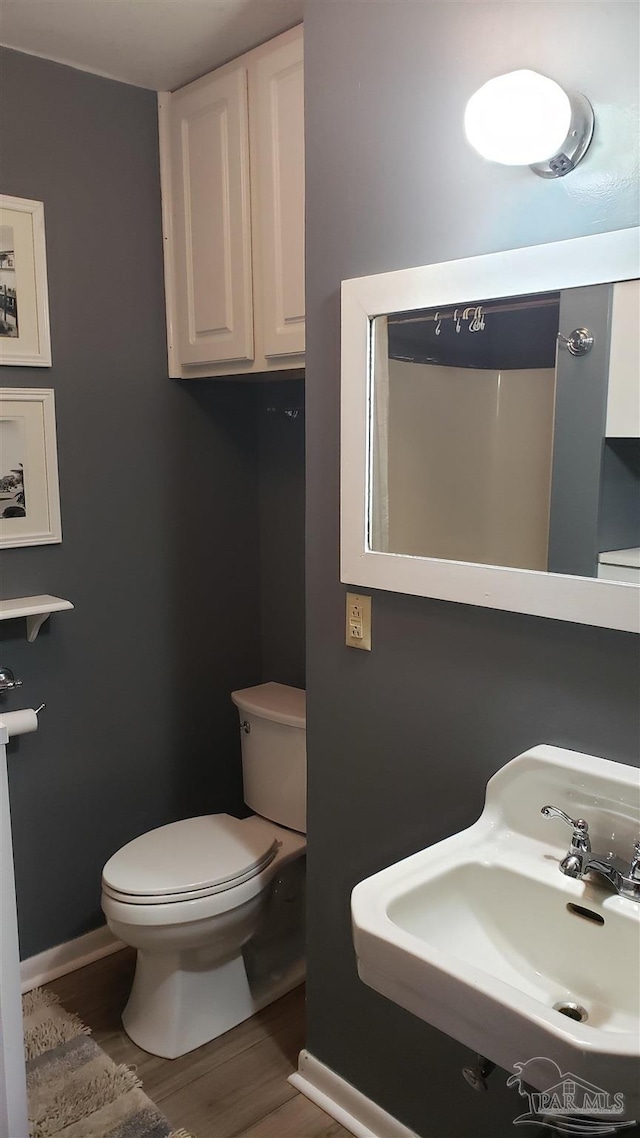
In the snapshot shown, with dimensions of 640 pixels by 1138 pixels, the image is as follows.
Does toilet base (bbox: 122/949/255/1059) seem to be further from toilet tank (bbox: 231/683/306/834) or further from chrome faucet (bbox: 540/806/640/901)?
chrome faucet (bbox: 540/806/640/901)

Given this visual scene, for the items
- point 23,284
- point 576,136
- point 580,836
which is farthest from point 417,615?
point 23,284

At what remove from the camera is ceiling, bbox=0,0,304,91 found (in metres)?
1.82

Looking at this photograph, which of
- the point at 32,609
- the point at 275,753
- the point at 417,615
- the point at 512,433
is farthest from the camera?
the point at 275,753

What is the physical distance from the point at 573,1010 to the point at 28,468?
5.62 feet

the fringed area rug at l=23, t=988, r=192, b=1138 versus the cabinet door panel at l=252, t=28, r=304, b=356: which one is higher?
the cabinet door panel at l=252, t=28, r=304, b=356

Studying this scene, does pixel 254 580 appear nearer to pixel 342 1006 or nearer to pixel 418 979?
pixel 342 1006

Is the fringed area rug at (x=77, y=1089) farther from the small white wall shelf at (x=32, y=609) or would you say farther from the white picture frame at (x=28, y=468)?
the white picture frame at (x=28, y=468)

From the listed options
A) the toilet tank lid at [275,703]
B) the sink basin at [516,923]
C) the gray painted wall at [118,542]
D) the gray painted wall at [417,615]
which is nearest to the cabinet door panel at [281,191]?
the gray painted wall at [417,615]

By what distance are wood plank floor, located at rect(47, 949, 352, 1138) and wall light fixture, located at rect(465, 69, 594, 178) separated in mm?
1908

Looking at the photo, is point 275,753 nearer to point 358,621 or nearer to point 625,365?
point 358,621

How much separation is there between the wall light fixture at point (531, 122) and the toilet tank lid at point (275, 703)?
1.43 metres

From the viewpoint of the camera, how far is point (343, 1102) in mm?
1860

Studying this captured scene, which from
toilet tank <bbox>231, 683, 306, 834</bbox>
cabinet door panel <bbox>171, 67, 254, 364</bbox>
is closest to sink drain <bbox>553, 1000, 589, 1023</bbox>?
toilet tank <bbox>231, 683, 306, 834</bbox>

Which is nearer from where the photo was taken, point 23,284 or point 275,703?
point 23,284
